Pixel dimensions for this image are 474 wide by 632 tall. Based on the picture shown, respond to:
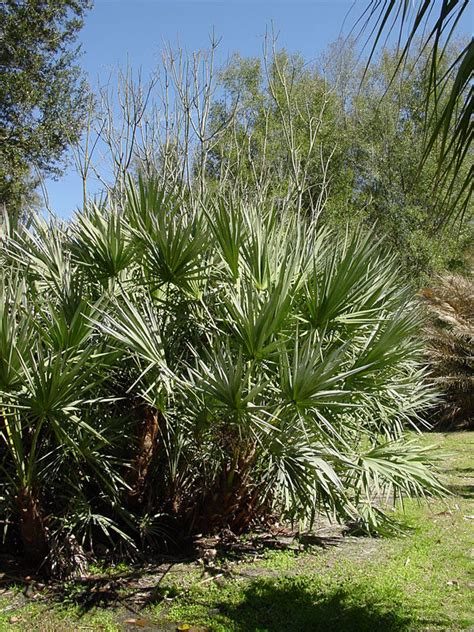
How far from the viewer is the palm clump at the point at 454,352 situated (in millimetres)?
12672

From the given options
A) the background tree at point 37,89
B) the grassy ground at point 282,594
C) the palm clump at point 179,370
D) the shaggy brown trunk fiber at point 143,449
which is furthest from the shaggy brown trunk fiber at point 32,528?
the background tree at point 37,89

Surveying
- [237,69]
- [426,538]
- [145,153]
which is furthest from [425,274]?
[426,538]

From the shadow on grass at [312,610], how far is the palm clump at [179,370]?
62 cm

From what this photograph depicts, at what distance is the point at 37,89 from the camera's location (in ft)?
48.8

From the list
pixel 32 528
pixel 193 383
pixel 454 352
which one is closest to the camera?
pixel 193 383

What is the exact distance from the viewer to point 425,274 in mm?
18500

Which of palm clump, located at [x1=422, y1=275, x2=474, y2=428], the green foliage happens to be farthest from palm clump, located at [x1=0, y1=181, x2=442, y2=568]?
the green foliage

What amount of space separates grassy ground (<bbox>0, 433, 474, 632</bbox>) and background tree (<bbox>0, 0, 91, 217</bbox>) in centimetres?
1131

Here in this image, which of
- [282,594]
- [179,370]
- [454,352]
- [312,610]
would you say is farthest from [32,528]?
[454,352]

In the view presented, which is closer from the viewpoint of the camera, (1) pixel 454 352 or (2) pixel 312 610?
(2) pixel 312 610

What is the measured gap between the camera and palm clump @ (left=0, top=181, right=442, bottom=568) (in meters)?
4.45

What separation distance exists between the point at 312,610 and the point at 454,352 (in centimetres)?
939

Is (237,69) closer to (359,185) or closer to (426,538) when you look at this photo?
(359,185)

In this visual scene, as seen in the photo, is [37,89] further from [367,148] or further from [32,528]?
[32,528]
